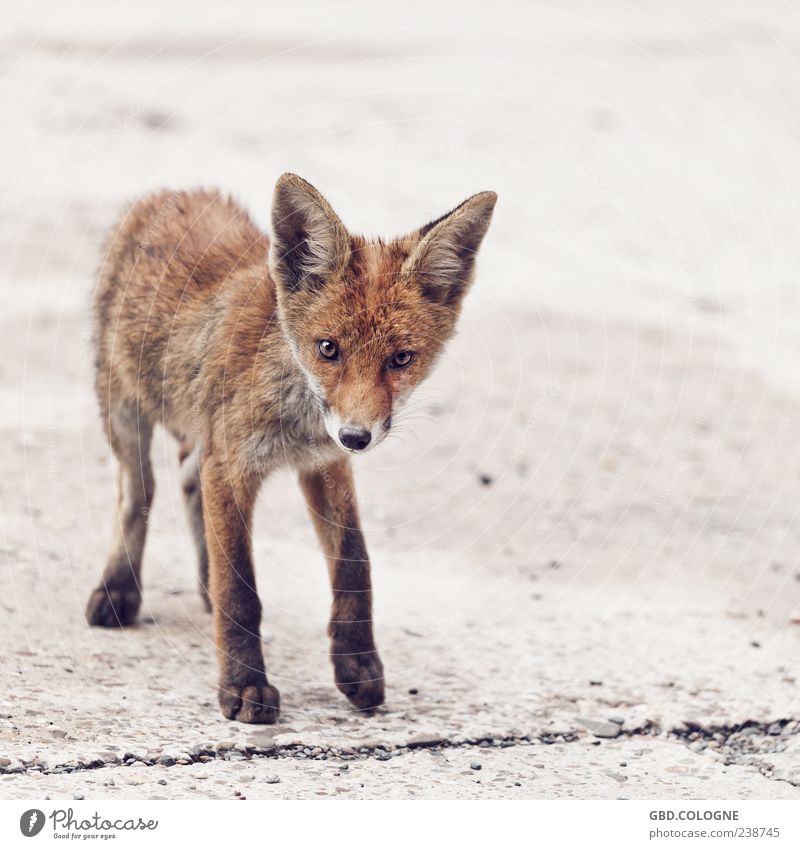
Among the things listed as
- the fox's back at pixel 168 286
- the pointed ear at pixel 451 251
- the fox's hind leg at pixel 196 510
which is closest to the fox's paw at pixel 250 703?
the fox's hind leg at pixel 196 510

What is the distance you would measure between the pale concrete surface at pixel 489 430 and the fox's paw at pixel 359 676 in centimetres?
12

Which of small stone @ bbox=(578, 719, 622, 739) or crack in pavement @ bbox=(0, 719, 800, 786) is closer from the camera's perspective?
crack in pavement @ bbox=(0, 719, 800, 786)

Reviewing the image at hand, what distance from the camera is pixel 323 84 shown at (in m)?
13.6

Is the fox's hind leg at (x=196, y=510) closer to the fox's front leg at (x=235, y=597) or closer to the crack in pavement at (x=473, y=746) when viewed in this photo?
the fox's front leg at (x=235, y=597)

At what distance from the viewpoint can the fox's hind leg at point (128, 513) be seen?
5.61m

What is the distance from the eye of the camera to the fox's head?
4.41 meters

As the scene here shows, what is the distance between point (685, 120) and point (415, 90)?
318cm

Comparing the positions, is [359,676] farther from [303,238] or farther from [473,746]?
[303,238]

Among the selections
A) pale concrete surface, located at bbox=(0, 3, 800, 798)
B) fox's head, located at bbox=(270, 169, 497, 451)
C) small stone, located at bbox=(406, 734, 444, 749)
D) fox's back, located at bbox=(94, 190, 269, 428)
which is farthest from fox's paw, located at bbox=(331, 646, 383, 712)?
fox's back, located at bbox=(94, 190, 269, 428)

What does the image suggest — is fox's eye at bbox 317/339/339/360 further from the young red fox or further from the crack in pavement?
the crack in pavement

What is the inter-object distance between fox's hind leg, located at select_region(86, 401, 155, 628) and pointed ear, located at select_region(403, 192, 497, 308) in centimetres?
183

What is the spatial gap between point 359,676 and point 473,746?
563 mm

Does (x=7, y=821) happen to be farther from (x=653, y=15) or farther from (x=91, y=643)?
(x=653, y=15)

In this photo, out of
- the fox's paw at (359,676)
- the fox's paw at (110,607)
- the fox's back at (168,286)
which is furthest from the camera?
the fox's paw at (110,607)
